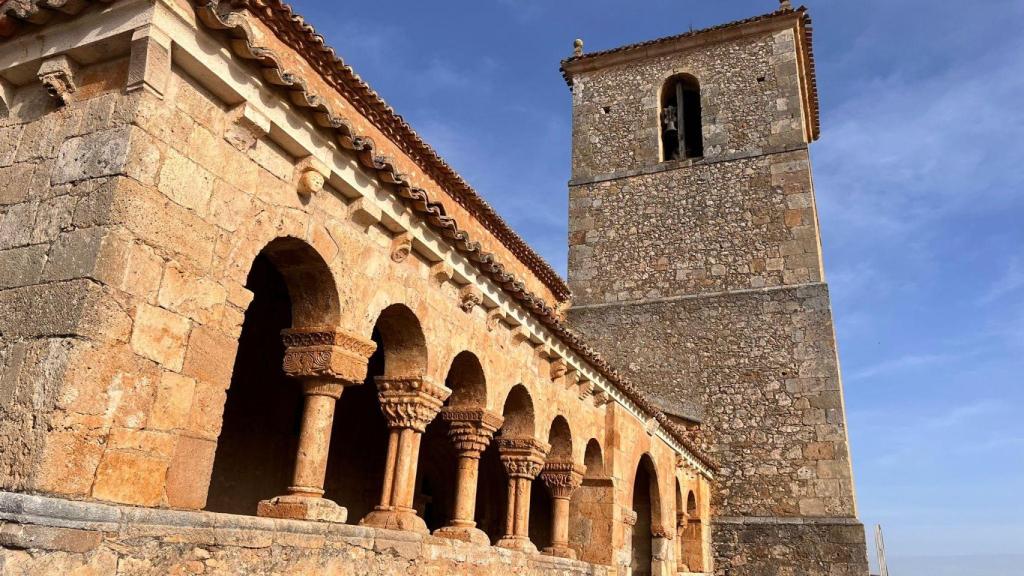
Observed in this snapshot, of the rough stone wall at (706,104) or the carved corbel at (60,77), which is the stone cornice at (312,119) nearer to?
the carved corbel at (60,77)

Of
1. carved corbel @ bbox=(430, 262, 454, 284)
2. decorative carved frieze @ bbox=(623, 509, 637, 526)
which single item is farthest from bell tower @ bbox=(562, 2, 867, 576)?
carved corbel @ bbox=(430, 262, 454, 284)

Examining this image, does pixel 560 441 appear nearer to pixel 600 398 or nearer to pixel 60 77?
pixel 600 398

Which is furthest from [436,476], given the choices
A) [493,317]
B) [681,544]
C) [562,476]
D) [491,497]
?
[493,317]

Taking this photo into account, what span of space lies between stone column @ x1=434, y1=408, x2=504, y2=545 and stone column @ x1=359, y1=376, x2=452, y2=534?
83 centimetres

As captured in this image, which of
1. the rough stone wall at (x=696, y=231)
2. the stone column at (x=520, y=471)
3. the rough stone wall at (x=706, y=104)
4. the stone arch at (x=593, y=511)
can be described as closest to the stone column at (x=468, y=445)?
the stone column at (x=520, y=471)

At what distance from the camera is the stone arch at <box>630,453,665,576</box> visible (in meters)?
11.2

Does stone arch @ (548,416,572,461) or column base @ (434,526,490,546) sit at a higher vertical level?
stone arch @ (548,416,572,461)

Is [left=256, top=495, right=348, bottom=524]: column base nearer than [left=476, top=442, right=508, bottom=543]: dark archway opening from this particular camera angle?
Yes

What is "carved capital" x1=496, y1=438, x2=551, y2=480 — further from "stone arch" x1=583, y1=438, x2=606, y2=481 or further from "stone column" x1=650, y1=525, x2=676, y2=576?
"stone column" x1=650, y1=525, x2=676, y2=576

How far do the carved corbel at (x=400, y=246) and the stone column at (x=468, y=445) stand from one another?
5.91ft

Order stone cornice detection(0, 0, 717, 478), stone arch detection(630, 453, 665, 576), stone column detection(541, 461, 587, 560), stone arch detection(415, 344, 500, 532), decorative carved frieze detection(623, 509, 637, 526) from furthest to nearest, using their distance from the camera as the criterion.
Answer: stone arch detection(630, 453, 665, 576) < stone arch detection(415, 344, 500, 532) < decorative carved frieze detection(623, 509, 637, 526) < stone column detection(541, 461, 587, 560) < stone cornice detection(0, 0, 717, 478)

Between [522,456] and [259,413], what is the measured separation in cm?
271

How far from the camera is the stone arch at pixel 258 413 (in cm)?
721

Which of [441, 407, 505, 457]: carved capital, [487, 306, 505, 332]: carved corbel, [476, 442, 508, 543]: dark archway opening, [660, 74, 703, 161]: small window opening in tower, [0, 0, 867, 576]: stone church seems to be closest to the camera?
[0, 0, 867, 576]: stone church
